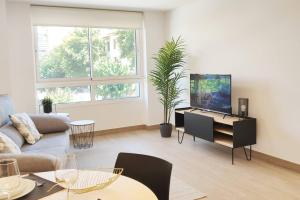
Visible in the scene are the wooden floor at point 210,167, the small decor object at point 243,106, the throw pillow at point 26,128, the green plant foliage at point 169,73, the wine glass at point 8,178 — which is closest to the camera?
the wine glass at point 8,178

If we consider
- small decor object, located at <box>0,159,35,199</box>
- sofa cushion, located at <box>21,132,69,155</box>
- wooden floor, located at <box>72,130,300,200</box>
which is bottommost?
wooden floor, located at <box>72,130,300,200</box>

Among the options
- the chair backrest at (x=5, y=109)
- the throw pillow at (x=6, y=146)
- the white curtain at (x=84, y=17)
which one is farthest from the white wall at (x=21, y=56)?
the throw pillow at (x=6, y=146)

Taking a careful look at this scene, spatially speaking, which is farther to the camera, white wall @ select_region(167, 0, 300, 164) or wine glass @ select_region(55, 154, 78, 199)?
white wall @ select_region(167, 0, 300, 164)

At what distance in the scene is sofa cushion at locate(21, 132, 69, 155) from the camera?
302 cm

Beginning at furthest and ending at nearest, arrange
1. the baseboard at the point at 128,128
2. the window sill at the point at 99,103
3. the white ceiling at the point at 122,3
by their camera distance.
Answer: the baseboard at the point at 128,128 < the window sill at the point at 99,103 < the white ceiling at the point at 122,3

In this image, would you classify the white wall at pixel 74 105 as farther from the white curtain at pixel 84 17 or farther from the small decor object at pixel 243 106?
the small decor object at pixel 243 106

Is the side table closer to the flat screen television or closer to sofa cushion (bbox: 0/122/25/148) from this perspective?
sofa cushion (bbox: 0/122/25/148)

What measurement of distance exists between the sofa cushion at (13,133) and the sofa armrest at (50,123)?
0.44 metres

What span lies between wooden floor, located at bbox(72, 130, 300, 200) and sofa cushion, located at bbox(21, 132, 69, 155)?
0.58m

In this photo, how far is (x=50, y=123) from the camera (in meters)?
3.81

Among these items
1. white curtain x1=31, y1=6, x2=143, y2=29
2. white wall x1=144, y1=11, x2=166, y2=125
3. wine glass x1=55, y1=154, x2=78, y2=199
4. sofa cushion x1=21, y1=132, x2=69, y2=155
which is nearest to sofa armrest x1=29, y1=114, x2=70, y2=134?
sofa cushion x1=21, y1=132, x2=69, y2=155

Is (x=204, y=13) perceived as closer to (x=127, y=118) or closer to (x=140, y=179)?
(x=127, y=118)

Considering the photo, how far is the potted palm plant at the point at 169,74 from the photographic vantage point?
16.5 ft

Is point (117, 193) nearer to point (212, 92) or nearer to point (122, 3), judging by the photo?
point (212, 92)
